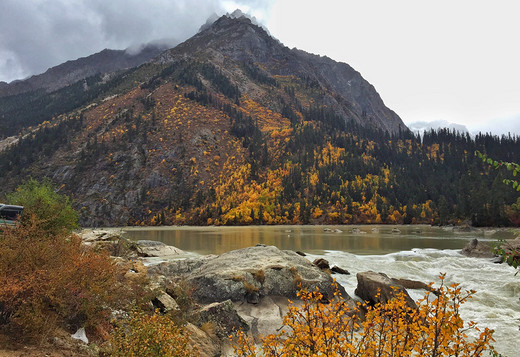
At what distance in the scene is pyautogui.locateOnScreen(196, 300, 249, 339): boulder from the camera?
442 inches

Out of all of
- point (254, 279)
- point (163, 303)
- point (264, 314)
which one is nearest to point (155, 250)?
point (254, 279)

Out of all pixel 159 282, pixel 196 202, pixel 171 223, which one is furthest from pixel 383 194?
pixel 159 282

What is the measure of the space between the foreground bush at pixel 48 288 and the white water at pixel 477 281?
14282 mm

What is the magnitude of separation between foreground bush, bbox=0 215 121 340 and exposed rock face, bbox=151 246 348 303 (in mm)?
6095

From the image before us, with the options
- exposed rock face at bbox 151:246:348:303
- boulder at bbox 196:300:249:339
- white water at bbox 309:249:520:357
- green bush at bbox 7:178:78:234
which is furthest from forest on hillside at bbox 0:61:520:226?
boulder at bbox 196:300:249:339

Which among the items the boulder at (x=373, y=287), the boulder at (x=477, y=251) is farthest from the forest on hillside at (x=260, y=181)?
the boulder at (x=373, y=287)

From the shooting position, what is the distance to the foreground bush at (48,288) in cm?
706

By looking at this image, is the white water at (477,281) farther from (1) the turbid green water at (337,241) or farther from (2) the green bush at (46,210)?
(2) the green bush at (46,210)

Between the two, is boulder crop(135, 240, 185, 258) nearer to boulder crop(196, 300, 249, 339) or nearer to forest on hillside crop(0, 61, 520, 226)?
boulder crop(196, 300, 249, 339)

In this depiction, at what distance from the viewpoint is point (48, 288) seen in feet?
25.1

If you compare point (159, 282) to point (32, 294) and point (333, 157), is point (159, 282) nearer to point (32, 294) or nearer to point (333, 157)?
point (32, 294)

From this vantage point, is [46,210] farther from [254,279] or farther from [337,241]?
[337,241]

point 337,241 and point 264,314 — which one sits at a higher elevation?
point 264,314

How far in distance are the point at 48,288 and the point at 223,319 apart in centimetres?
615
